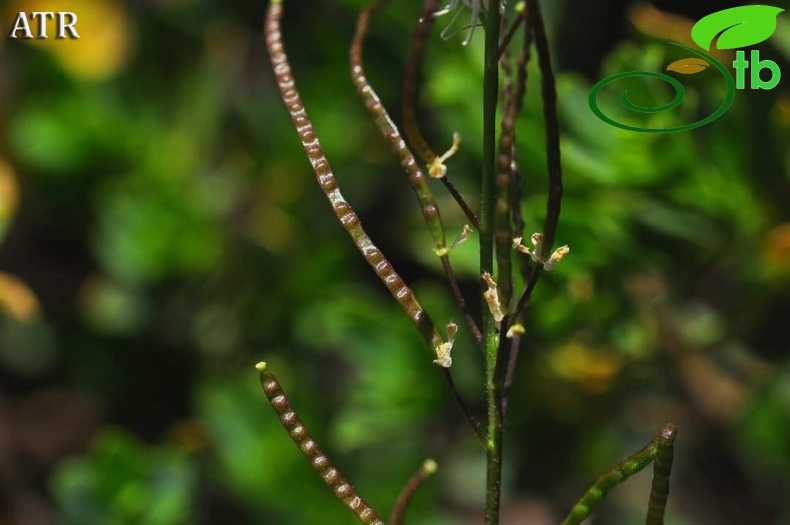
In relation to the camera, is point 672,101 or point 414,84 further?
point 672,101

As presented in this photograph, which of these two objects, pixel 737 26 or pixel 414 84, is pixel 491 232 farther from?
pixel 737 26

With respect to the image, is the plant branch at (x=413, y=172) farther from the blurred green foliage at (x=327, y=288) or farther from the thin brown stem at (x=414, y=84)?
the blurred green foliage at (x=327, y=288)

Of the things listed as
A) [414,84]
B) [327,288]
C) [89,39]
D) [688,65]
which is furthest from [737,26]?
[89,39]

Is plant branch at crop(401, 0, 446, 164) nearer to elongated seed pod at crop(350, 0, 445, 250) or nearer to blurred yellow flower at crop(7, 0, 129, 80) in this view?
elongated seed pod at crop(350, 0, 445, 250)

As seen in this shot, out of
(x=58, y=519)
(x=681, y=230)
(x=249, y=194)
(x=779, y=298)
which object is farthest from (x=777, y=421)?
(x=58, y=519)

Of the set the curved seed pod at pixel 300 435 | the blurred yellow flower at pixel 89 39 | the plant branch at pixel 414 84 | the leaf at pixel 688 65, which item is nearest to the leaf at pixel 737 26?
the leaf at pixel 688 65

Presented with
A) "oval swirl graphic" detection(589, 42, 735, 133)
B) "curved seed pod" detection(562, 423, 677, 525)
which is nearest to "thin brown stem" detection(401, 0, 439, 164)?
"curved seed pod" detection(562, 423, 677, 525)
